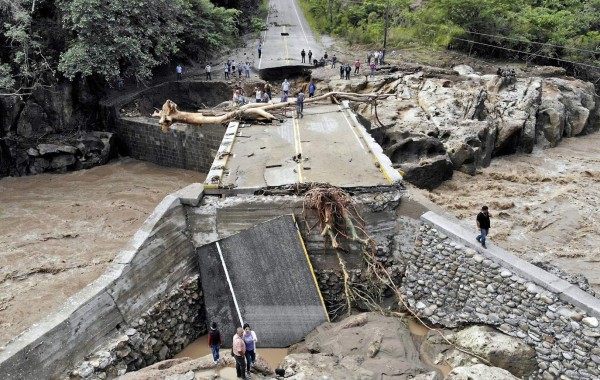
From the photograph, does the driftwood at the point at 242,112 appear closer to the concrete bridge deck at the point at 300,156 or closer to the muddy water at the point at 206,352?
the concrete bridge deck at the point at 300,156

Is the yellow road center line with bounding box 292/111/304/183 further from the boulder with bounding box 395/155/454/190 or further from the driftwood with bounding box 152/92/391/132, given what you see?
the boulder with bounding box 395/155/454/190

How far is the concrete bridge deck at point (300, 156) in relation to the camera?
1185 centimetres

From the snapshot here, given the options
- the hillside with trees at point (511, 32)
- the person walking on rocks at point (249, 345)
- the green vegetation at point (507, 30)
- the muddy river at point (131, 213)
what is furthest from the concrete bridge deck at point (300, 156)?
the green vegetation at point (507, 30)

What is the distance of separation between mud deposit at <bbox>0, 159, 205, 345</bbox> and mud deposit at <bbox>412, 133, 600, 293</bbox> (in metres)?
9.76

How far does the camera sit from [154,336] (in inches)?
402

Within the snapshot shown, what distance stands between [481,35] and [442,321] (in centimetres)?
2380

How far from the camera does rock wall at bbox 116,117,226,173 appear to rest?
19.1m

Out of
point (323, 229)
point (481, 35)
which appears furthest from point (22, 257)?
point (481, 35)

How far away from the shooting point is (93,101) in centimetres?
2217

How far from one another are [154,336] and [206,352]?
4.09 feet

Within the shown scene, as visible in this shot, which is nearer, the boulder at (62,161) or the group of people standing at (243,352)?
the group of people standing at (243,352)

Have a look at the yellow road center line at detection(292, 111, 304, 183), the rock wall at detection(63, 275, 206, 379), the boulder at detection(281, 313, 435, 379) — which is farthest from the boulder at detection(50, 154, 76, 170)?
the boulder at detection(281, 313, 435, 379)

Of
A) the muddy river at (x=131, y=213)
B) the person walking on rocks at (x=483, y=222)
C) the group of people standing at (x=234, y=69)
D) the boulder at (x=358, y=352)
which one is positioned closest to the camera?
the boulder at (x=358, y=352)

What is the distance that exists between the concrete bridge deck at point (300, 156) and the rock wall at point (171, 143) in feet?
9.79
